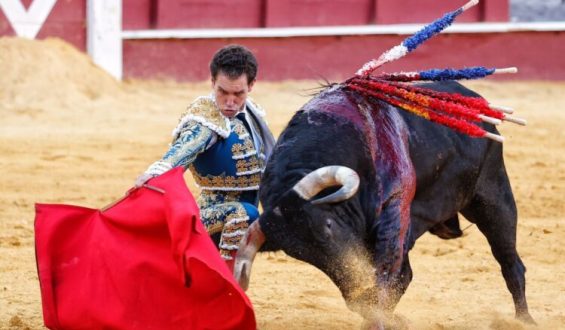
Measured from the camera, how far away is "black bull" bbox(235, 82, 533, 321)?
353 centimetres

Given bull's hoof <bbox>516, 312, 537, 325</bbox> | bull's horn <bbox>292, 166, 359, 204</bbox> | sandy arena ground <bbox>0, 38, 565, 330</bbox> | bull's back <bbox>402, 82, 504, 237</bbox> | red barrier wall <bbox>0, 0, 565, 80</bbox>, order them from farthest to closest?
red barrier wall <bbox>0, 0, 565, 80</bbox> → sandy arena ground <bbox>0, 38, 565, 330</bbox> → bull's hoof <bbox>516, 312, 537, 325</bbox> → bull's back <bbox>402, 82, 504, 237</bbox> → bull's horn <bbox>292, 166, 359, 204</bbox>

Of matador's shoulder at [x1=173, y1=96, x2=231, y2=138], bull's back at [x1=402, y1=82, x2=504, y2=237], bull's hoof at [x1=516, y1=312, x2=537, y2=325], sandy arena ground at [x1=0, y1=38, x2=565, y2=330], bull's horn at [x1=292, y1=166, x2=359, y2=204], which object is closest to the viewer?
bull's horn at [x1=292, y1=166, x2=359, y2=204]

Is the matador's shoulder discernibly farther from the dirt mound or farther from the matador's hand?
the dirt mound

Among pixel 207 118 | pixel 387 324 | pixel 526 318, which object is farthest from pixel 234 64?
pixel 526 318

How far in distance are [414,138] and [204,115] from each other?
2.38 ft

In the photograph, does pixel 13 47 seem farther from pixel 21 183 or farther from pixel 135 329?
pixel 135 329

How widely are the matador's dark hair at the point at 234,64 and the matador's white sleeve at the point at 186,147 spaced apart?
17 centimetres

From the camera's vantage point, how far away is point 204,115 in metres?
3.87

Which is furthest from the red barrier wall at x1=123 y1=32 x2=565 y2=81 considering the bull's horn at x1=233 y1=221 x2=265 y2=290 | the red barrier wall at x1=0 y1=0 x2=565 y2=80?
the bull's horn at x1=233 y1=221 x2=265 y2=290

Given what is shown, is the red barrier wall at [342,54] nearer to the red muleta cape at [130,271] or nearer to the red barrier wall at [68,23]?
the red barrier wall at [68,23]

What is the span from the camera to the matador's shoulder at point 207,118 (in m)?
3.85

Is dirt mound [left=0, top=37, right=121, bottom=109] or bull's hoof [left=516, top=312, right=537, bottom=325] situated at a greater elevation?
dirt mound [left=0, top=37, right=121, bottom=109]

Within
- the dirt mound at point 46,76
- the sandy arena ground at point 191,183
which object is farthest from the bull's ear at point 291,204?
the dirt mound at point 46,76

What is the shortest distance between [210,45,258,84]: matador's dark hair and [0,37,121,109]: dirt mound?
4946 millimetres
